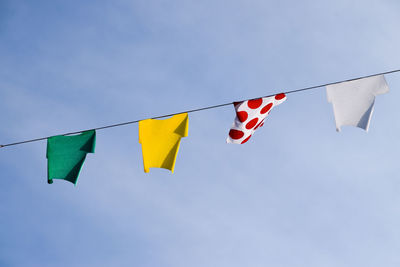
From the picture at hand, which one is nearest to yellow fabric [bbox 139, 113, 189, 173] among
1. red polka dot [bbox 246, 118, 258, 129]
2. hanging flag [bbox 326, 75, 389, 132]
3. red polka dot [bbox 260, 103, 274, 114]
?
red polka dot [bbox 246, 118, 258, 129]

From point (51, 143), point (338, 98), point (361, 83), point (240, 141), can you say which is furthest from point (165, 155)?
point (361, 83)

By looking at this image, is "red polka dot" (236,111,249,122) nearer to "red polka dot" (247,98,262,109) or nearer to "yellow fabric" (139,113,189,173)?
"red polka dot" (247,98,262,109)

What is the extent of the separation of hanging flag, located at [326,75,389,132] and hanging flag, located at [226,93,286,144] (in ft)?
1.85

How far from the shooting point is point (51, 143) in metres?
4.67

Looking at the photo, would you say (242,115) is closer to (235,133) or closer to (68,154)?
(235,133)

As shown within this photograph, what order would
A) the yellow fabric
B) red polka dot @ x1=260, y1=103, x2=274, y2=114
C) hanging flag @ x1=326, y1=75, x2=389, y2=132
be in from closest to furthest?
hanging flag @ x1=326, y1=75, x2=389, y2=132
the yellow fabric
red polka dot @ x1=260, y1=103, x2=274, y2=114

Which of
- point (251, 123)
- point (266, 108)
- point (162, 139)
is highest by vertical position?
point (266, 108)

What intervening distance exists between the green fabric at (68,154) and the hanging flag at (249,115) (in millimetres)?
1618

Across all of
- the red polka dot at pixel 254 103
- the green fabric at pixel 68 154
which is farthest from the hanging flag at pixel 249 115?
the green fabric at pixel 68 154

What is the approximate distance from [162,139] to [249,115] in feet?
3.34

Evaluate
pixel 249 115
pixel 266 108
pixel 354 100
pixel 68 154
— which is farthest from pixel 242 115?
pixel 68 154

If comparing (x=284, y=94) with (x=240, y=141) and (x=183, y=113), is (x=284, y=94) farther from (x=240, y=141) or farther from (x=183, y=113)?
(x=183, y=113)

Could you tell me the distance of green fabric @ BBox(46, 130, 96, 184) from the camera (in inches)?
181

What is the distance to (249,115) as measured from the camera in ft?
15.2
